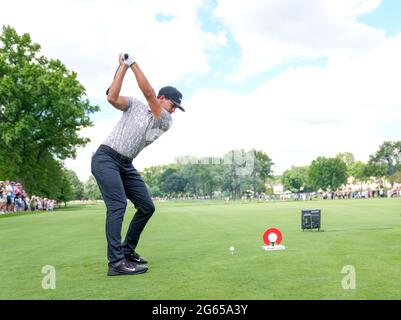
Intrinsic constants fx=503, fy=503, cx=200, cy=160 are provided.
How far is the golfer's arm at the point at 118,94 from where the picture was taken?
19.0ft

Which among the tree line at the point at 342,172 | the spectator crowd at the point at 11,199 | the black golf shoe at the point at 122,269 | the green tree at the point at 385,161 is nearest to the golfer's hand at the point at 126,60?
the black golf shoe at the point at 122,269

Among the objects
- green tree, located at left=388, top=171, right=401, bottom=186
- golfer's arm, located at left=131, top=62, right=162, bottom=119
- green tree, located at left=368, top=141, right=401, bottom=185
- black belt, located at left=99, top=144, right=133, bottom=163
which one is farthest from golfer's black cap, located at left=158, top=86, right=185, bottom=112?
green tree, located at left=368, top=141, right=401, bottom=185

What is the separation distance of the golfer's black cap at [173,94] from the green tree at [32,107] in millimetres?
44500

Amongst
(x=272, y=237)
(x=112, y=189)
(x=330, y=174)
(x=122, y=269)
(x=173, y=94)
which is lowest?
(x=122, y=269)

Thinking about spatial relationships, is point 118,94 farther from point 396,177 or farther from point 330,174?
point 330,174

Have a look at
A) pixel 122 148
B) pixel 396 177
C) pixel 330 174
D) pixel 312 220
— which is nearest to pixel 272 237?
pixel 122 148

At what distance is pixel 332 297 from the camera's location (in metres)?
4.34

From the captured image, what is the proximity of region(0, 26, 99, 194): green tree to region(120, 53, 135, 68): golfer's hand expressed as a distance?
4498 cm

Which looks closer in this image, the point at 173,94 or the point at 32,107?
the point at 173,94

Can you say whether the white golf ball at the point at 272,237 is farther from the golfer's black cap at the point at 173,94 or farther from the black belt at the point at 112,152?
the black belt at the point at 112,152

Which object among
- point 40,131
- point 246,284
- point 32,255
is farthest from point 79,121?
point 246,284

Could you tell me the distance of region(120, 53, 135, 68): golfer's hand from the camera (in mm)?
5746

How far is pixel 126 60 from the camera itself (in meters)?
5.76

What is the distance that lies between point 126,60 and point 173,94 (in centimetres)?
90
